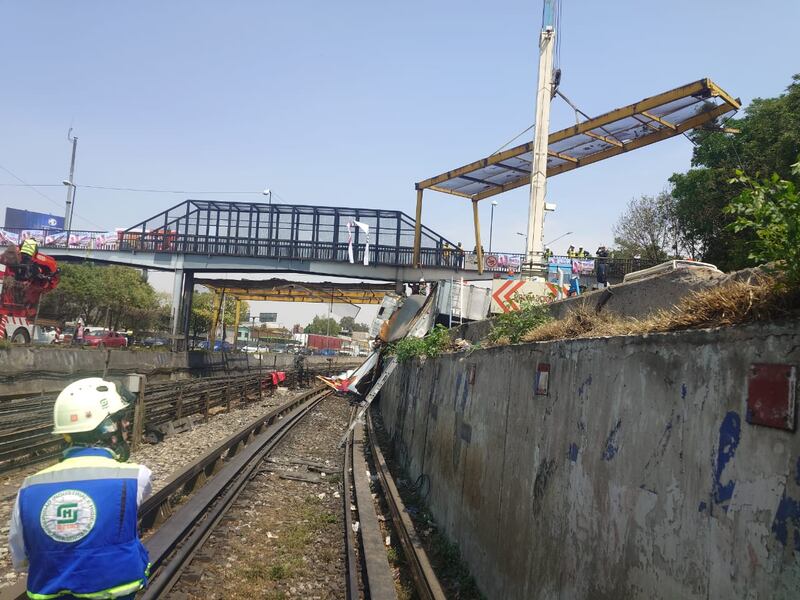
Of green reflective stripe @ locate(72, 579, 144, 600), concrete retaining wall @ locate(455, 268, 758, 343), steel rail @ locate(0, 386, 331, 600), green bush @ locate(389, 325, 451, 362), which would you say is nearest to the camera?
green reflective stripe @ locate(72, 579, 144, 600)

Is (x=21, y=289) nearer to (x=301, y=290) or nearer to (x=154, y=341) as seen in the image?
(x=301, y=290)

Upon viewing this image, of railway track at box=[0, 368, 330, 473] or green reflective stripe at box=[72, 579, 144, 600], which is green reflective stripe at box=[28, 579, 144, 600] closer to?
green reflective stripe at box=[72, 579, 144, 600]

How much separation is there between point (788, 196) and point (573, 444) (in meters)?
2.13

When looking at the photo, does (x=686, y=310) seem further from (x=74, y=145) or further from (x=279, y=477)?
(x=74, y=145)

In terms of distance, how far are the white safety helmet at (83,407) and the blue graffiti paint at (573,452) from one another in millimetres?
2814

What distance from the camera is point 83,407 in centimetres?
291

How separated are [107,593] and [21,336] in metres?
25.0

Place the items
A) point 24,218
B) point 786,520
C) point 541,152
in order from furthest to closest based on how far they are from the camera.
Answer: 1. point 24,218
2. point 541,152
3. point 786,520

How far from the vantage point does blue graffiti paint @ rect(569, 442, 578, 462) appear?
420 cm

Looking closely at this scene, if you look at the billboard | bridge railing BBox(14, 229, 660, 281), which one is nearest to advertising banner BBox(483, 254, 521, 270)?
bridge railing BBox(14, 229, 660, 281)

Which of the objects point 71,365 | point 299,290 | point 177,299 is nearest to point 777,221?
point 71,365

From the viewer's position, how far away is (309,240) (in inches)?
1452

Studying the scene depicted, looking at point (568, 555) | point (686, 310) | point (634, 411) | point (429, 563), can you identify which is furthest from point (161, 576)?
point (686, 310)

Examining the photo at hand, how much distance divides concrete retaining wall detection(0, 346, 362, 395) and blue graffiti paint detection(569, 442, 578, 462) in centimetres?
1293
